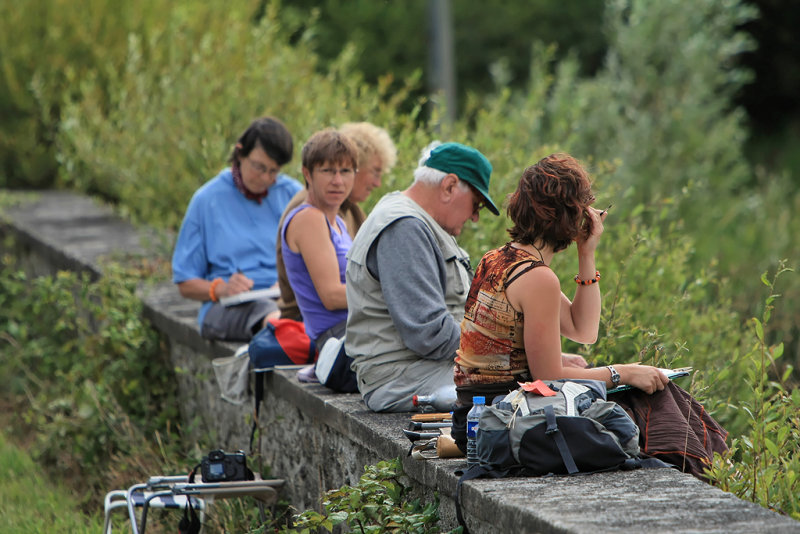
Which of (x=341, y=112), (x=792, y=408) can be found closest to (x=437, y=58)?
(x=341, y=112)

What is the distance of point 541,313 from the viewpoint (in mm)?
3336

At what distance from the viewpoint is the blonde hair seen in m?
5.09

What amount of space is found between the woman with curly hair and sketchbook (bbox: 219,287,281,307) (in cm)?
216

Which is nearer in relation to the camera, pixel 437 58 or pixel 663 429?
pixel 663 429

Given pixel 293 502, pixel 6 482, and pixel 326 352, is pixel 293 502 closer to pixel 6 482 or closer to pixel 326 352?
pixel 326 352

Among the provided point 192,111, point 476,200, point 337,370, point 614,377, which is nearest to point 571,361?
point 614,377

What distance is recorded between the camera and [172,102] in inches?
342

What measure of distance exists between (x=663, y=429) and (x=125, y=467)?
310 cm

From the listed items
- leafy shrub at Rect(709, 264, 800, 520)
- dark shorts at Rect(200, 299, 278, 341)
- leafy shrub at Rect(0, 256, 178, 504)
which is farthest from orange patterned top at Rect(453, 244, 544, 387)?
leafy shrub at Rect(0, 256, 178, 504)

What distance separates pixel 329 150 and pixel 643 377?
1832 mm

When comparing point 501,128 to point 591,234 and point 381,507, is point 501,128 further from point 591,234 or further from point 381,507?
point 381,507

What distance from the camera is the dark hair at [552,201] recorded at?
3.37 meters

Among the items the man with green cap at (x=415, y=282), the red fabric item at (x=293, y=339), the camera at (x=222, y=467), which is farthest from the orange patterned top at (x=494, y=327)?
the red fabric item at (x=293, y=339)

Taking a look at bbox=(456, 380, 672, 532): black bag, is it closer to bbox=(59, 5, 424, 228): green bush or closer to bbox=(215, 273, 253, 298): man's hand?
bbox=(215, 273, 253, 298): man's hand
